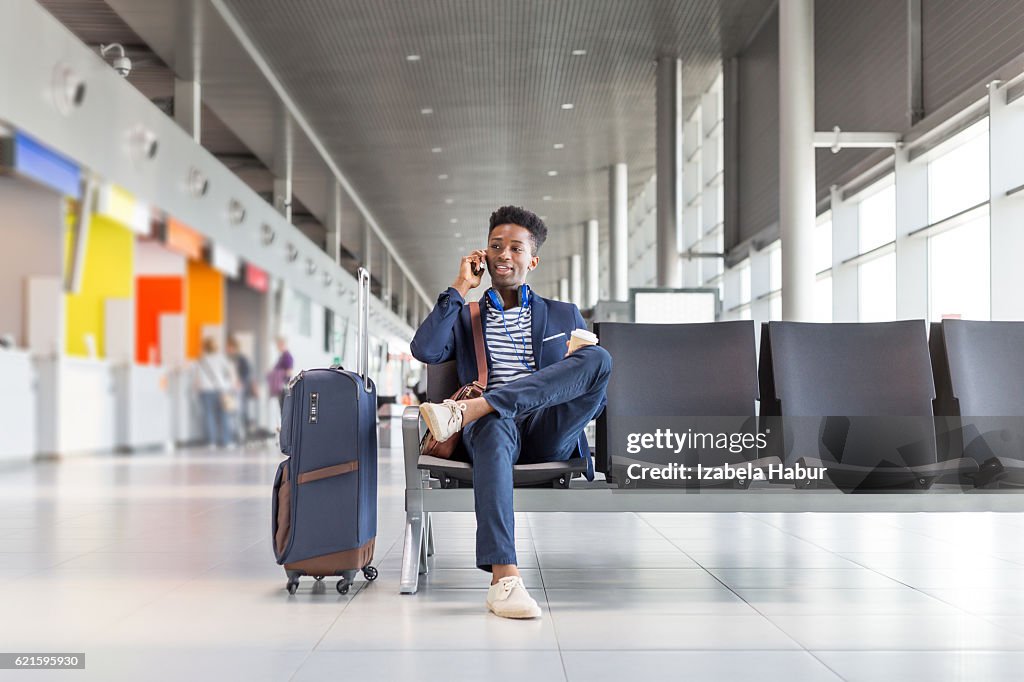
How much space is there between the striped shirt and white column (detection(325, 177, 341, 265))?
1883 cm

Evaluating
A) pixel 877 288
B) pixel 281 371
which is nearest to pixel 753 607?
pixel 877 288

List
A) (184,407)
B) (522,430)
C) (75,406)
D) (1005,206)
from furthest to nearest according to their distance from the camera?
1. (184,407)
2. (75,406)
3. (1005,206)
4. (522,430)

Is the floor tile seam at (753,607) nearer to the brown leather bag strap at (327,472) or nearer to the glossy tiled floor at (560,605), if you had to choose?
the glossy tiled floor at (560,605)

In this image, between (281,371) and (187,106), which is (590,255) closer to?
(281,371)

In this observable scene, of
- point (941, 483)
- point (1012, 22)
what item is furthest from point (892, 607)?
point (1012, 22)

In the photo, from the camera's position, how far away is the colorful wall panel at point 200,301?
47.8 ft

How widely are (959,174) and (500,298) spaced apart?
6702 mm

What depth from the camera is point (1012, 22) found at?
739 centimetres

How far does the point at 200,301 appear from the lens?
15.1 meters

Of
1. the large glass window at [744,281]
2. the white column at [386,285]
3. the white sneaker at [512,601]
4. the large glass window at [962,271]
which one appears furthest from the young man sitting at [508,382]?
the white column at [386,285]

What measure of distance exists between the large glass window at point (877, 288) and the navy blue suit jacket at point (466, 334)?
730cm

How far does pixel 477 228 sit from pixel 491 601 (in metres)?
25.6

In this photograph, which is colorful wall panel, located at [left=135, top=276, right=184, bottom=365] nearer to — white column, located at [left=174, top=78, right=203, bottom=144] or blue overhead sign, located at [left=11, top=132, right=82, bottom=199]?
white column, located at [left=174, top=78, right=203, bottom=144]

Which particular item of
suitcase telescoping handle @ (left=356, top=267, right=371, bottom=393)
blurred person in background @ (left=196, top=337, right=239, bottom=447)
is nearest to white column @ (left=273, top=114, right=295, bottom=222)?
blurred person in background @ (left=196, top=337, right=239, bottom=447)
